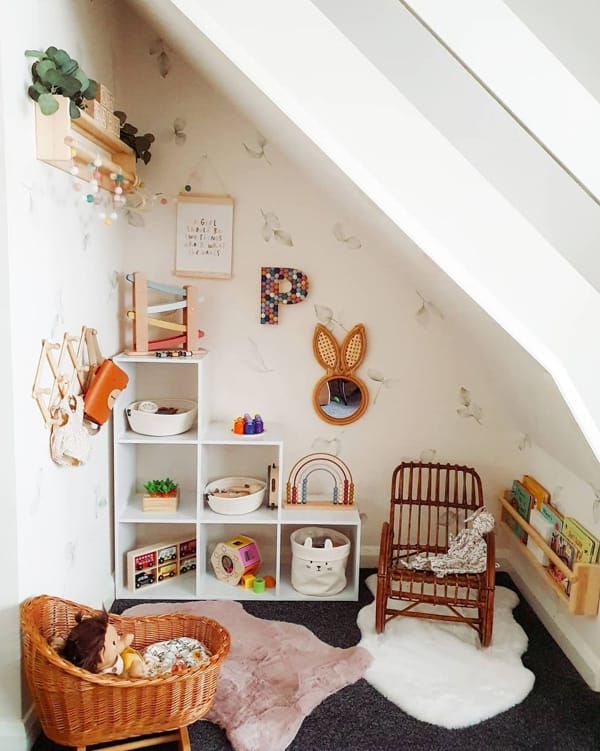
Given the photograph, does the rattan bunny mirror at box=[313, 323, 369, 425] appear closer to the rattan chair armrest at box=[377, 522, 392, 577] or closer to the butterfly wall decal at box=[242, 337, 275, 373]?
the butterfly wall decal at box=[242, 337, 275, 373]

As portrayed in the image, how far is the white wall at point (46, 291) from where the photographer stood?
159 centimetres

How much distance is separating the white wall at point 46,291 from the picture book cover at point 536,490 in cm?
171

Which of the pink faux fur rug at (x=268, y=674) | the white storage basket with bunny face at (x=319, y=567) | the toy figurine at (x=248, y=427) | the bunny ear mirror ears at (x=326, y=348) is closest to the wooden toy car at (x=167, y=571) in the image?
the pink faux fur rug at (x=268, y=674)

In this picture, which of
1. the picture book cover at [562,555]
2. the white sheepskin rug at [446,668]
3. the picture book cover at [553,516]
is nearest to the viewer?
the white sheepskin rug at [446,668]

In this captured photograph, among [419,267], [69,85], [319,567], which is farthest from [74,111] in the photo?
[319,567]

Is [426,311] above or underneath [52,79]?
underneath

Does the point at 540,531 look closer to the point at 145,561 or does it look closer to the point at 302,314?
the point at 302,314

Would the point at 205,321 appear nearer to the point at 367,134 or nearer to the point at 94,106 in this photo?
the point at 94,106

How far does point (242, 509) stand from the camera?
8.61ft

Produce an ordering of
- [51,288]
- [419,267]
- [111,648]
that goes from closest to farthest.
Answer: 1. [111,648]
2. [51,288]
3. [419,267]

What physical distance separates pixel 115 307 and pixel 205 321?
38 centimetres

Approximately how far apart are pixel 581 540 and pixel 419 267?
3.59 feet

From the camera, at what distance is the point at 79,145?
1.75 m

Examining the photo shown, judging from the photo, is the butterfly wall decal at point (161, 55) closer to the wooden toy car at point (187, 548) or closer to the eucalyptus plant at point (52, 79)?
the eucalyptus plant at point (52, 79)
